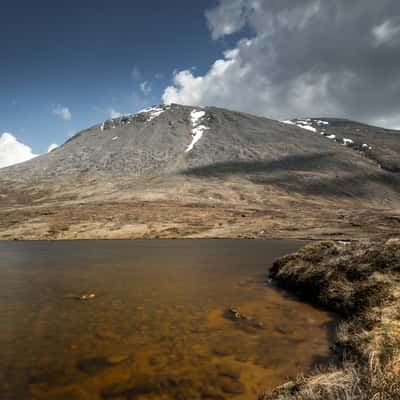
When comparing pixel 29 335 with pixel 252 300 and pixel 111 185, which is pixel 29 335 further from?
pixel 111 185

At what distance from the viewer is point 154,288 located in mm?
14516

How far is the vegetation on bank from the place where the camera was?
464 cm

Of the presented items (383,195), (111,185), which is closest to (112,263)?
(111,185)

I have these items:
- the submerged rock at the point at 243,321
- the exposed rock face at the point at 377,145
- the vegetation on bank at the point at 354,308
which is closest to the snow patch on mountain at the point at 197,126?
the exposed rock face at the point at 377,145

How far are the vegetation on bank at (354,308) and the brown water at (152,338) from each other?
845 millimetres

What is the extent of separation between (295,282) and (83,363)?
973 centimetres

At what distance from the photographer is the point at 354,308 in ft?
33.6

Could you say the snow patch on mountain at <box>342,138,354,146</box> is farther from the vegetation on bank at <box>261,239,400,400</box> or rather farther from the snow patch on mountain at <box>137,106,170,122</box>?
the vegetation on bank at <box>261,239,400,400</box>

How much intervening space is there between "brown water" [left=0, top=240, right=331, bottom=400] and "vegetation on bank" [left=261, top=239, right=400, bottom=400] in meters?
0.85

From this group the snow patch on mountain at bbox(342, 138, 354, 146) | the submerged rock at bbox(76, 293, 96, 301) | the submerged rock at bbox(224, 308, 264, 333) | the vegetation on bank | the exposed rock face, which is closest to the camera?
the vegetation on bank

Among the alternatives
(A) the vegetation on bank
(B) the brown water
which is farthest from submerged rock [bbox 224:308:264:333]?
(A) the vegetation on bank

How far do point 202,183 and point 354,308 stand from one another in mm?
87382

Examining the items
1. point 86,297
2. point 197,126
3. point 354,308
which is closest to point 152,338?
point 86,297

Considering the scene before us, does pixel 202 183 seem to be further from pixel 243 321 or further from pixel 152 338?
pixel 152 338
